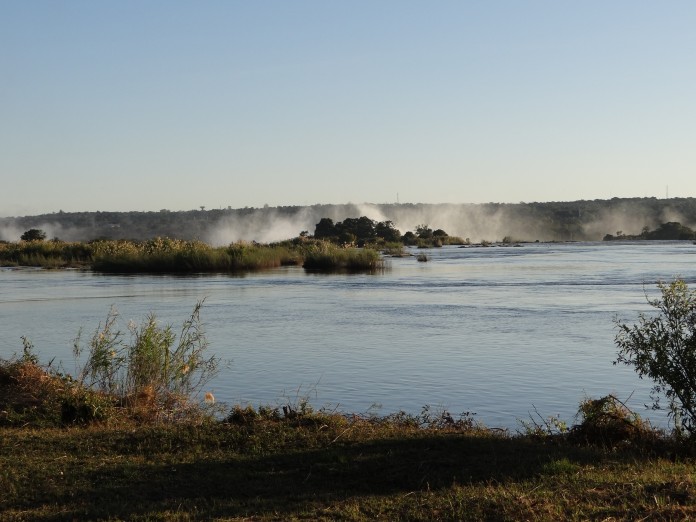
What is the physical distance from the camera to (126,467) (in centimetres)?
882

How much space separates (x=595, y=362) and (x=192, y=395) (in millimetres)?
7363

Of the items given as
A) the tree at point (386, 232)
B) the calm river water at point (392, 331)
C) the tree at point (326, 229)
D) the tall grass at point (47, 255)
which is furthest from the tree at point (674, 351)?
the tree at point (386, 232)

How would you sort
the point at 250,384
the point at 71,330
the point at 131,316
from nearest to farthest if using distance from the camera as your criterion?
the point at 250,384 < the point at 71,330 < the point at 131,316

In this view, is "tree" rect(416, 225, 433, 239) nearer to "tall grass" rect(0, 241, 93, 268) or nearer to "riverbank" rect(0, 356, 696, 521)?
"tall grass" rect(0, 241, 93, 268)

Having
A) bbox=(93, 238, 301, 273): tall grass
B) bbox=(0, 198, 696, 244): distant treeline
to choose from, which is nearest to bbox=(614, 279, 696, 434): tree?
bbox=(93, 238, 301, 273): tall grass

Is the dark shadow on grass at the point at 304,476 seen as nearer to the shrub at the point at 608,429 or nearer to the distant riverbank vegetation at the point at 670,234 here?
the shrub at the point at 608,429

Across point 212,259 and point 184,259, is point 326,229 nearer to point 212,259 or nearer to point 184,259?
point 212,259

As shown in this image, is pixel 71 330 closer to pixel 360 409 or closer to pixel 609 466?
pixel 360 409

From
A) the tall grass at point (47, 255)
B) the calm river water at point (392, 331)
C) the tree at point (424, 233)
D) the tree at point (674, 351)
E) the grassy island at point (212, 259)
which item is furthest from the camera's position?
the tree at point (424, 233)

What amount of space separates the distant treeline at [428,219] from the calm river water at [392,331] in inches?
3604

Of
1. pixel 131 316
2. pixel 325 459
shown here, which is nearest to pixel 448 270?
pixel 131 316

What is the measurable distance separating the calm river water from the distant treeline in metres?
91.5

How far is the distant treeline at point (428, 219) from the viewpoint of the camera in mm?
144875

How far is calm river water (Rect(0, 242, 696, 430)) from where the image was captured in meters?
14.1
